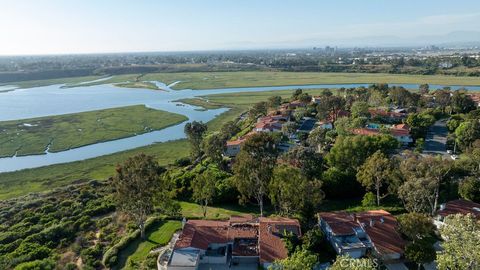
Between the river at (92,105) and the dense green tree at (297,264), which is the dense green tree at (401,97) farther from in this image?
the dense green tree at (297,264)

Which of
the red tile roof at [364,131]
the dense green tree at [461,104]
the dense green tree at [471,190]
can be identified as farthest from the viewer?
the dense green tree at [461,104]

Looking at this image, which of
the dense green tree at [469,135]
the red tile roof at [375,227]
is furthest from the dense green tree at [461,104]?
the red tile roof at [375,227]

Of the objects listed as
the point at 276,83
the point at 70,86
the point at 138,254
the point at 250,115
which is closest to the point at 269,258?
the point at 138,254

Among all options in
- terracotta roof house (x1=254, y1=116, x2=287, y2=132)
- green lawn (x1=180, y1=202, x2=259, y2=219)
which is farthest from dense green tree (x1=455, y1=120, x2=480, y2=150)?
green lawn (x1=180, y1=202, x2=259, y2=219)

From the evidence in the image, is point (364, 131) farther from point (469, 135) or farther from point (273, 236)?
point (273, 236)

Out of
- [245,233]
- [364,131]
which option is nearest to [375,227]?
[245,233]

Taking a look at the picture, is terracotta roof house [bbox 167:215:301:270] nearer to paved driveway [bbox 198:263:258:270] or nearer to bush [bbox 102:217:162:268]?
paved driveway [bbox 198:263:258:270]

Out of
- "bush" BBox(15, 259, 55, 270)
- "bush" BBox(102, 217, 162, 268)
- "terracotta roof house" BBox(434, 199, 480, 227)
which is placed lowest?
"bush" BBox(102, 217, 162, 268)
